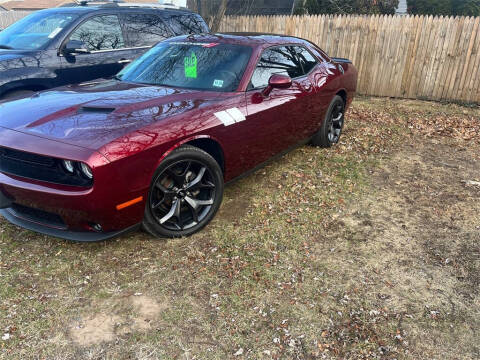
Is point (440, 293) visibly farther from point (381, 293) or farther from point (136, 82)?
point (136, 82)

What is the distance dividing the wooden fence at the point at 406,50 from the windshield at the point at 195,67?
257 inches

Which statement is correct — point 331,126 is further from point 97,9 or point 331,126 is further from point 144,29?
point 97,9

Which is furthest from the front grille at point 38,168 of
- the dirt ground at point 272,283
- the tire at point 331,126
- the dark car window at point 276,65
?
the tire at point 331,126

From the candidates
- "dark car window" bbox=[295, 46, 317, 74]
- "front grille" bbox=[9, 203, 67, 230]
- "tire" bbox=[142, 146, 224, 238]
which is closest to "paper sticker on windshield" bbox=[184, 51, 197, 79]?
"tire" bbox=[142, 146, 224, 238]

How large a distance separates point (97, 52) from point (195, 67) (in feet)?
8.20

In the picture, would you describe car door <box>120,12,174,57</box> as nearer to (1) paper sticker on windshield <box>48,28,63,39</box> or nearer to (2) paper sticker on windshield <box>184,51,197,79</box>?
(1) paper sticker on windshield <box>48,28,63,39</box>

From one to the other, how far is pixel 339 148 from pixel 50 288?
174 inches

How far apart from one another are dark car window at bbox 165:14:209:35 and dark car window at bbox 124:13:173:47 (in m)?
0.18

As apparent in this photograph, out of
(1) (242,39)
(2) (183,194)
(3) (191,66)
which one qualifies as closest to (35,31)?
(3) (191,66)

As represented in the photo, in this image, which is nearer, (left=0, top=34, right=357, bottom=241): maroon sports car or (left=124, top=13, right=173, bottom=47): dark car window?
(left=0, top=34, right=357, bottom=241): maroon sports car

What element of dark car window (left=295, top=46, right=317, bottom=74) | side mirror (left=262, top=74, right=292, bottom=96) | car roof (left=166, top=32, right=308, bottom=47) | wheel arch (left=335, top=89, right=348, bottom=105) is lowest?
wheel arch (left=335, top=89, right=348, bottom=105)

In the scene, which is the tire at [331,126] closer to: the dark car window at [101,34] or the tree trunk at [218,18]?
the dark car window at [101,34]

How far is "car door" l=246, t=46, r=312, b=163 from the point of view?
3812 mm

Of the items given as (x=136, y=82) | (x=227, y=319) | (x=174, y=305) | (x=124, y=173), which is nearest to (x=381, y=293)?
(x=227, y=319)
